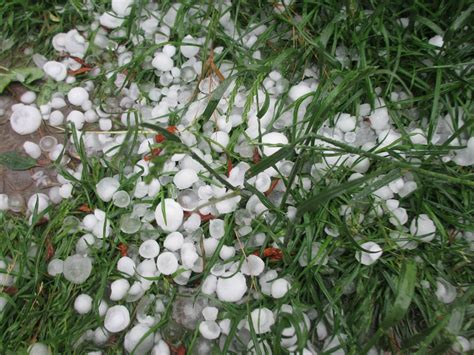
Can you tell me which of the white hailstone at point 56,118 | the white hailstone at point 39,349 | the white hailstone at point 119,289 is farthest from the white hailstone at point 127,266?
the white hailstone at point 56,118

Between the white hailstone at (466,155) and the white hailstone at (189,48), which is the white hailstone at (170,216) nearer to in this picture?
the white hailstone at (189,48)

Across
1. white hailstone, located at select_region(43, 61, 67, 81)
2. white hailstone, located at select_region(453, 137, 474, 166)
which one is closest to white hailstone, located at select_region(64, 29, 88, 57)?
white hailstone, located at select_region(43, 61, 67, 81)

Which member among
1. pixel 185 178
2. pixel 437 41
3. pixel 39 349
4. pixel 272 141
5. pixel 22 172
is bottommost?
pixel 39 349

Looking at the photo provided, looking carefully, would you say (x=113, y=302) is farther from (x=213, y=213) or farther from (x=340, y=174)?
(x=340, y=174)

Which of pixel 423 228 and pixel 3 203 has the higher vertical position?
pixel 423 228

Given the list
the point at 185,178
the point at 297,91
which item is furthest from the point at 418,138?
the point at 185,178

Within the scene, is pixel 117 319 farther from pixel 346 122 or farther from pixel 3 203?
pixel 346 122

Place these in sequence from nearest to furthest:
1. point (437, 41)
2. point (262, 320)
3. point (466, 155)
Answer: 1. point (262, 320)
2. point (466, 155)
3. point (437, 41)
